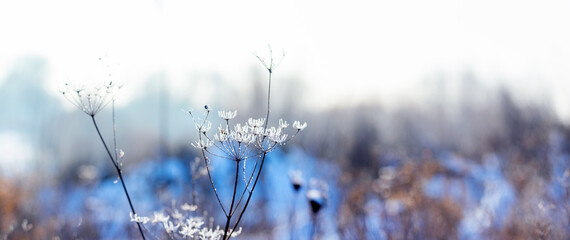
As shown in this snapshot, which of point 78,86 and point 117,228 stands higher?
point 78,86

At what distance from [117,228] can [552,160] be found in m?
7.92

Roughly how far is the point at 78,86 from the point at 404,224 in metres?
3.84

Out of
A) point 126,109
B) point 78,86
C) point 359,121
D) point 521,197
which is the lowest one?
point 126,109

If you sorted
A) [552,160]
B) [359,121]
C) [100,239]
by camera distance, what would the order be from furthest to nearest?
[359,121] < [552,160] < [100,239]

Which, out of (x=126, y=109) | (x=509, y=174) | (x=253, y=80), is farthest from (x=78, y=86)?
(x=126, y=109)

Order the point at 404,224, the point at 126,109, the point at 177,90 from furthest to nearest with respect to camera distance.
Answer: the point at 126,109 < the point at 177,90 < the point at 404,224

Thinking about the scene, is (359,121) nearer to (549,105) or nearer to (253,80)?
(253,80)

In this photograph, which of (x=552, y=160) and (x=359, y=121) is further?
(x=359, y=121)

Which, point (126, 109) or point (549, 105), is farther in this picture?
point (126, 109)

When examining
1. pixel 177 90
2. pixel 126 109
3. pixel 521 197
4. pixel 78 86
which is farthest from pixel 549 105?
pixel 126 109

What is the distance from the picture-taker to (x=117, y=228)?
7.47 m

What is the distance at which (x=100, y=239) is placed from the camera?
21.4 feet

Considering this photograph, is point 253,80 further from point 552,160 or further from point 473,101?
point 473,101

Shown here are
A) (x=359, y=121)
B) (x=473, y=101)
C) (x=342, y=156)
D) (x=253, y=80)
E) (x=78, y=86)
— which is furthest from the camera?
(x=473, y=101)
